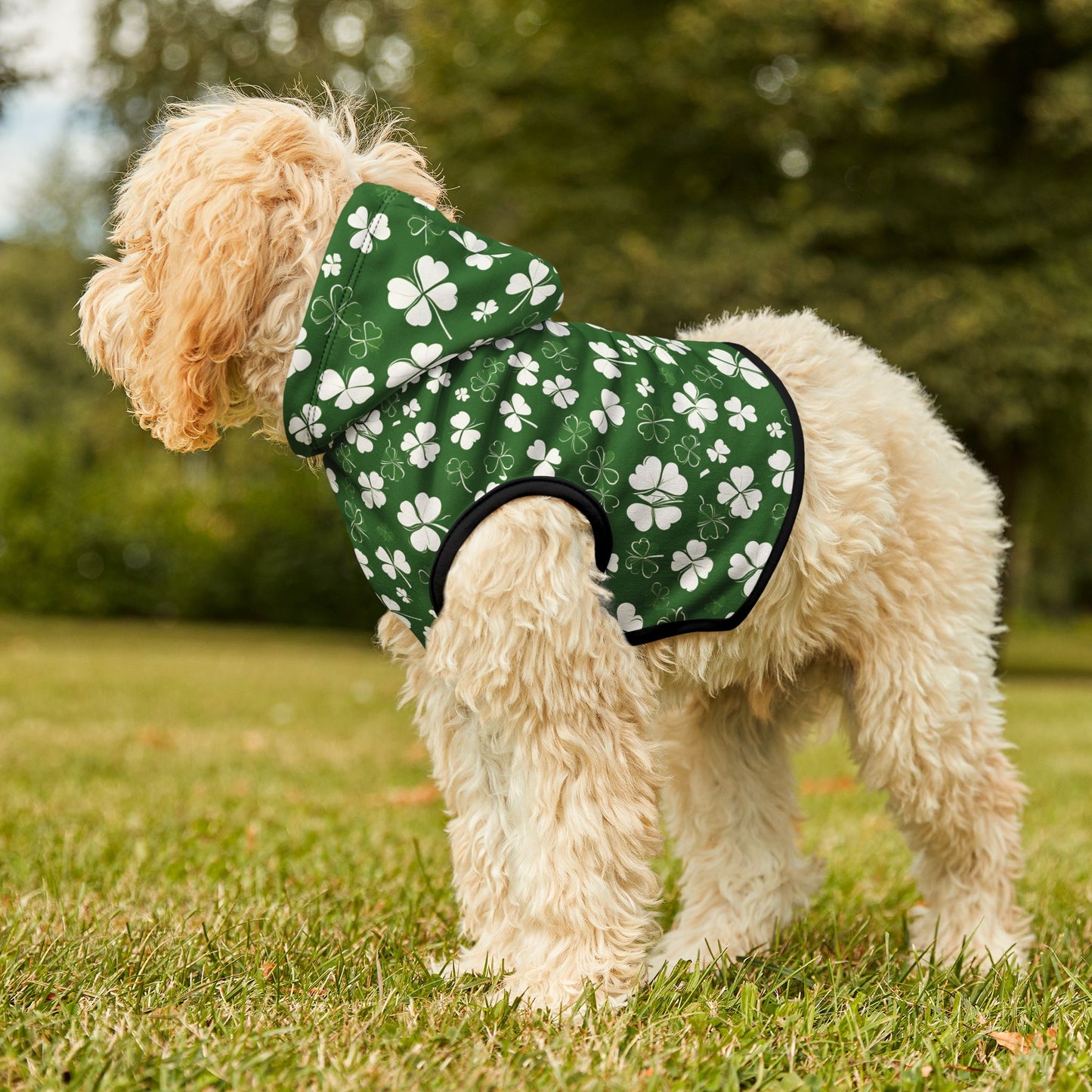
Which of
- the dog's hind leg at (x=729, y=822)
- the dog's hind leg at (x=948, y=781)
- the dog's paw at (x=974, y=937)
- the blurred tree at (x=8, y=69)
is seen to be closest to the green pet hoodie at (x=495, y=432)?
the dog's hind leg at (x=948, y=781)

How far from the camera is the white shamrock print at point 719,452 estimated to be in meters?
2.67

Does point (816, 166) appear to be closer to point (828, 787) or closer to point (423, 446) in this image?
point (828, 787)

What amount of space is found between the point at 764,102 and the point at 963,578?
12.9 meters

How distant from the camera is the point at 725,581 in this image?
8.79ft

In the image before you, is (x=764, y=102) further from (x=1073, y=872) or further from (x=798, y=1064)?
(x=798, y=1064)

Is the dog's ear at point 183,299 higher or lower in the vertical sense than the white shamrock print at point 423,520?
higher

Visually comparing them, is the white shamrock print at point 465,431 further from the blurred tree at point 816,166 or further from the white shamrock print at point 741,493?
the blurred tree at point 816,166

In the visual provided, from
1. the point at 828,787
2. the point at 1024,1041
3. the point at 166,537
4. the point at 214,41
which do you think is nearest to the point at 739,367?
the point at 1024,1041

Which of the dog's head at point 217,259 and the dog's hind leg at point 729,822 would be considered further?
the dog's hind leg at point 729,822

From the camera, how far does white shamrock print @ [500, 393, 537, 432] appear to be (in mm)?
2480

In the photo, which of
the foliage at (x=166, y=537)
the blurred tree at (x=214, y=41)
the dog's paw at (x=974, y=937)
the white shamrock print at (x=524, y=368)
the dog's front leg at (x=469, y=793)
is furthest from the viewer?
the blurred tree at (x=214, y=41)

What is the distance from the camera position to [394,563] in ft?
8.43

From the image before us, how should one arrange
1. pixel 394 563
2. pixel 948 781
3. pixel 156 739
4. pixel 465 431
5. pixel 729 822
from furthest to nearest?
pixel 156 739, pixel 729 822, pixel 948 781, pixel 394 563, pixel 465 431

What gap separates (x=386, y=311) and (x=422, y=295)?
0.09 metres
